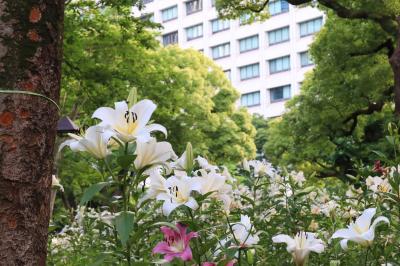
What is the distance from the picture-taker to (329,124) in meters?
18.1

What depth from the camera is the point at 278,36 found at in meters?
52.2

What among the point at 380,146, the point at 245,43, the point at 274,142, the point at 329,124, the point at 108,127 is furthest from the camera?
the point at 245,43

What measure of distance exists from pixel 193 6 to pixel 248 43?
23.5 ft

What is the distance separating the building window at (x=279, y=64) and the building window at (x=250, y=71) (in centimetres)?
132

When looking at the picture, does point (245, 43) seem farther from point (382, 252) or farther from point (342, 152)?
point (382, 252)

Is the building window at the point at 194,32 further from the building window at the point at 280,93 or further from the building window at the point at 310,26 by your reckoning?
the building window at the point at 310,26

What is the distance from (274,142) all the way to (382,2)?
1372cm

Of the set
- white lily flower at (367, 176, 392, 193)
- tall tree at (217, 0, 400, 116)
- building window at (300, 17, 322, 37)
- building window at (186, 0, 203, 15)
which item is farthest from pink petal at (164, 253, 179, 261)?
building window at (186, 0, 203, 15)

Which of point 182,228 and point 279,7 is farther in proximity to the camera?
point 279,7

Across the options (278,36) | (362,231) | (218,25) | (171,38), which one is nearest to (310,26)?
(278,36)

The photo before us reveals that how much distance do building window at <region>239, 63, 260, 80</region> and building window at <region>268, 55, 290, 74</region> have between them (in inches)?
52.1

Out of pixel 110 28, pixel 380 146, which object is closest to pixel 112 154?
pixel 110 28

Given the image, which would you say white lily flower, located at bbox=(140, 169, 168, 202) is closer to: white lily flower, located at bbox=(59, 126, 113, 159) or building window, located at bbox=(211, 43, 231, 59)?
white lily flower, located at bbox=(59, 126, 113, 159)

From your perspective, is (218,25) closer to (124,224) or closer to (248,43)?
(248,43)
